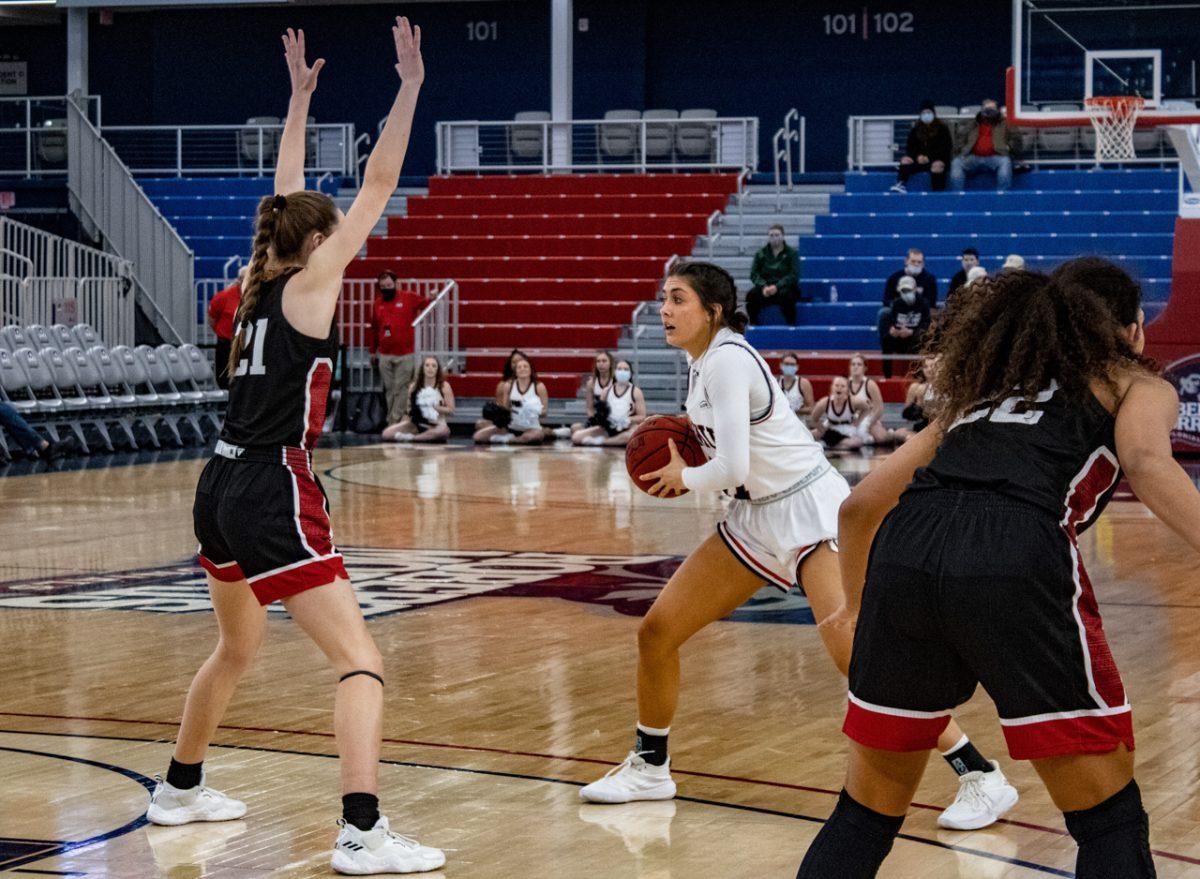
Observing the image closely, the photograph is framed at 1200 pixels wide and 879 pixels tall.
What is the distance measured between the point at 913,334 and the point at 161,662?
13996 millimetres

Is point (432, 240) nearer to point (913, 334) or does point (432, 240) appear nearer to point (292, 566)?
point (913, 334)

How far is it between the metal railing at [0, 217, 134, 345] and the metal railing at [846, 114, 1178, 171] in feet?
32.4

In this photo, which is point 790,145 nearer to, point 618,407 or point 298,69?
point 618,407

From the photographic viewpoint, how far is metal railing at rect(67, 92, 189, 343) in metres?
24.2

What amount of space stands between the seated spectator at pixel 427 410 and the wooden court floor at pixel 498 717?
27.6 ft

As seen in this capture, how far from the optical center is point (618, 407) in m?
20.2

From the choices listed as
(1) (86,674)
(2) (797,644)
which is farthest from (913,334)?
(1) (86,674)

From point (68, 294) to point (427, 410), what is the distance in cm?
407

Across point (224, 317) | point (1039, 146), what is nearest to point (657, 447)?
point (224, 317)

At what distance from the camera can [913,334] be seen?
20.6 m

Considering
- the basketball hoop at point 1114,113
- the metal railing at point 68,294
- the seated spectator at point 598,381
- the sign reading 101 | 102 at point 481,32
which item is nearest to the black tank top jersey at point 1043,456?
the basketball hoop at point 1114,113

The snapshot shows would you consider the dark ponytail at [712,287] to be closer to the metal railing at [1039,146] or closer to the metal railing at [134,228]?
the metal railing at [134,228]

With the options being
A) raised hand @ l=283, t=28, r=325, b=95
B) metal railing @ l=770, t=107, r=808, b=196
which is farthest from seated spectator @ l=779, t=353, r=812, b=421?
raised hand @ l=283, t=28, r=325, b=95

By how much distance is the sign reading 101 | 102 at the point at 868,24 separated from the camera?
96.9 ft
